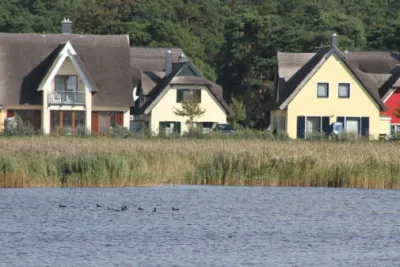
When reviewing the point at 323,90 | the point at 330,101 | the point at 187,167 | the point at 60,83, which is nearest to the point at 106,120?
the point at 60,83

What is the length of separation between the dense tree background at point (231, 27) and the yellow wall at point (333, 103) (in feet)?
32.0

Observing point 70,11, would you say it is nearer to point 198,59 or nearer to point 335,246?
point 198,59

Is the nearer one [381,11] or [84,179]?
[84,179]

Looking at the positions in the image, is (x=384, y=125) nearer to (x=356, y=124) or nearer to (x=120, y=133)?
(x=356, y=124)

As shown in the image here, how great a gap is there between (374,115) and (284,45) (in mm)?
16267

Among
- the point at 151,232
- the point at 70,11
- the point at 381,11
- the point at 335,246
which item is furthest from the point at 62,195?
the point at 381,11

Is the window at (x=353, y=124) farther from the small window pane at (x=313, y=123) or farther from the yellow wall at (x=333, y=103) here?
the small window pane at (x=313, y=123)

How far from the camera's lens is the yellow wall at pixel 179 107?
6650 centimetres

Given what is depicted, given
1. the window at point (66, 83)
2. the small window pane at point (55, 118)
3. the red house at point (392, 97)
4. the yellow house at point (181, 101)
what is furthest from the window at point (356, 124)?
the small window pane at point (55, 118)

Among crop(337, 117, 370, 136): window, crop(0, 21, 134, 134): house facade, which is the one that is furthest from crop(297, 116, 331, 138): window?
crop(0, 21, 134, 134): house facade

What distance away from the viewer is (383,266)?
2128 cm

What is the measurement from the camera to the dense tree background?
267 feet

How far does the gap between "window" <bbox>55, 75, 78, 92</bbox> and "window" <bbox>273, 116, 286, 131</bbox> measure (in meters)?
11.5

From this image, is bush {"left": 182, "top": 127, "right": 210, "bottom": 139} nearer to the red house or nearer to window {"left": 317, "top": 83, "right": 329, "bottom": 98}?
window {"left": 317, "top": 83, "right": 329, "bottom": 98}
